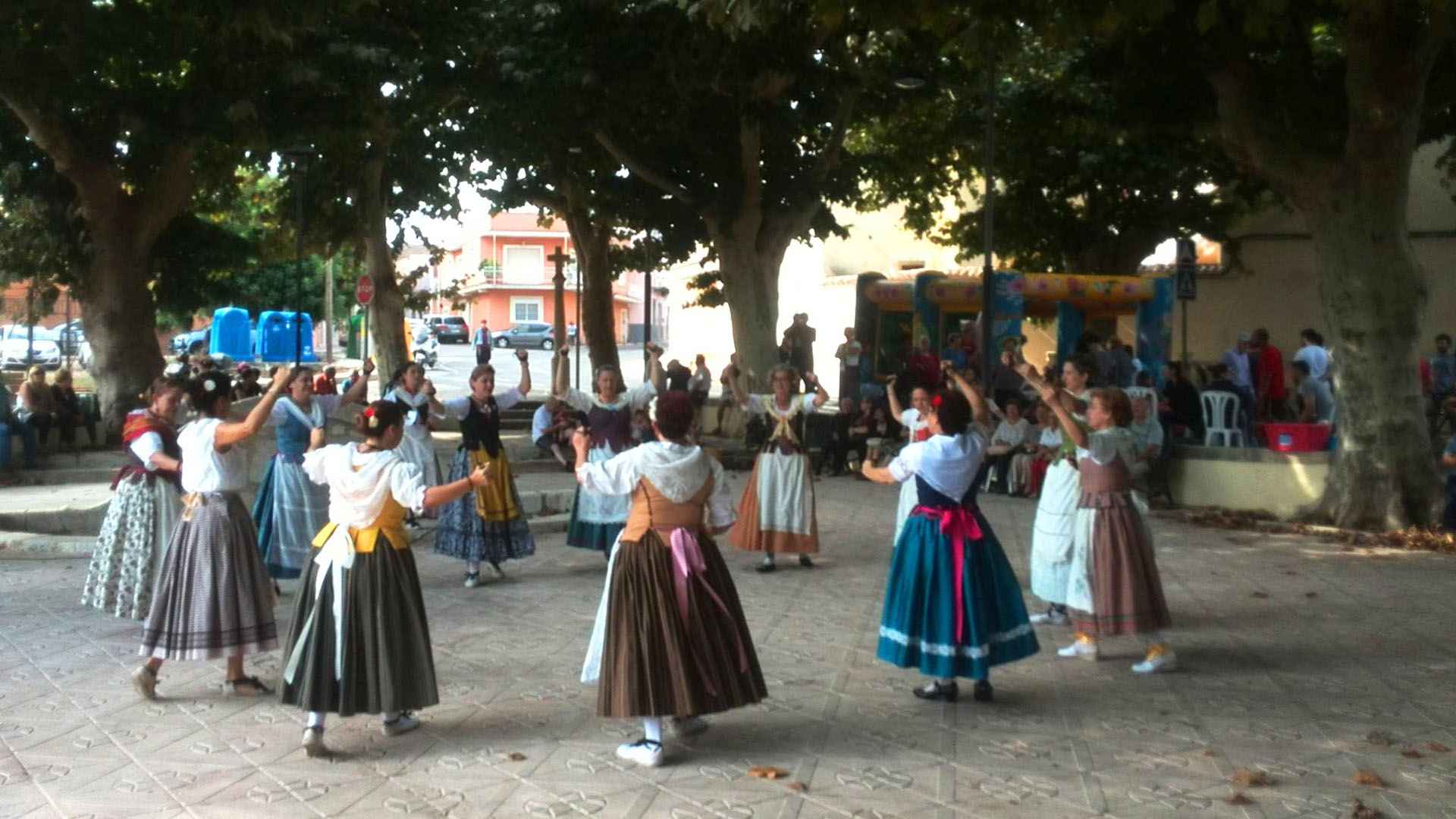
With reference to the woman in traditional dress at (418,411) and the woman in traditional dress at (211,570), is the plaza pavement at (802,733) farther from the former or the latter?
the woman in traditional dress at (418,411)

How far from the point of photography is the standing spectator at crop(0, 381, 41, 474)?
60.6ft

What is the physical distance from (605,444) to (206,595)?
4.55m

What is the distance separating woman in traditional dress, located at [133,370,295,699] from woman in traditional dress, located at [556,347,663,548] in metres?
4.10

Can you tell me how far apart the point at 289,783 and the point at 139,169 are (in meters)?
17.0

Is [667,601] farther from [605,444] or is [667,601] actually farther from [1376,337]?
[1376,337]

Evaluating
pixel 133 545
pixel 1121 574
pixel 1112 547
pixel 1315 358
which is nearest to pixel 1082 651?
pixel 1121 574

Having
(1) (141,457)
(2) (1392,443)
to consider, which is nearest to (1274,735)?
(1) (141,457)

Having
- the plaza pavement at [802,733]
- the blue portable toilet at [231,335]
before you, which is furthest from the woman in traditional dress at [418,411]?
the blue portable toilet at [231,335]

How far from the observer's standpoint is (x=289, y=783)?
21.3ft

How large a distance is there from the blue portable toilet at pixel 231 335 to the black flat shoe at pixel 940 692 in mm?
43936

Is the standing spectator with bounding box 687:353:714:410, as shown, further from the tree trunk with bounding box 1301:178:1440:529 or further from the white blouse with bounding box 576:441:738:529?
the white blouse with bounding box 576:441:738:529

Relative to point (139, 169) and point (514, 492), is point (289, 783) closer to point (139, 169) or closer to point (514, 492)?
point (514, 492)

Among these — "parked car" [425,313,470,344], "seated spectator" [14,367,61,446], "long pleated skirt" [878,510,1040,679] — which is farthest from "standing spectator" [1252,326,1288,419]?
"parked car" [425,313,470,344]

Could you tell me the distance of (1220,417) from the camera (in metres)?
19.0
